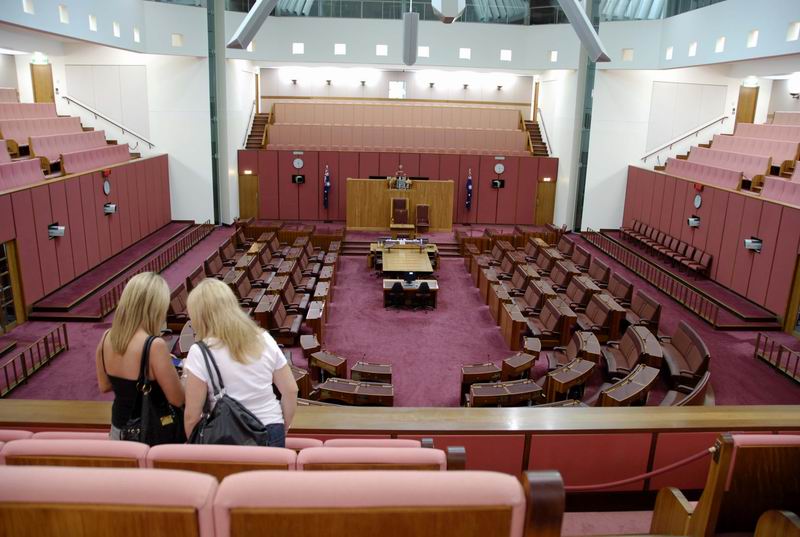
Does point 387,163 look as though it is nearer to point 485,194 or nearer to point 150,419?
point 485,194

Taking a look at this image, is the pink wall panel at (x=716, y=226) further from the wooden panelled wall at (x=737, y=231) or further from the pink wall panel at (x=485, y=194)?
the pink wall panel at (x=485, y=194)

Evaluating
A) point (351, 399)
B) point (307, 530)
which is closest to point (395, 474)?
point (307, 530)

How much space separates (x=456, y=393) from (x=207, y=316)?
7060 millimetres

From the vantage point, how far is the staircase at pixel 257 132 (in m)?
21.8

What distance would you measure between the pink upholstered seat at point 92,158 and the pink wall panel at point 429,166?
959cm

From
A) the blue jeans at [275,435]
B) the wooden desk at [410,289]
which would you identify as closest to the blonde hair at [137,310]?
the blue jeans at [275,435]

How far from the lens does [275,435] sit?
2.97 meters

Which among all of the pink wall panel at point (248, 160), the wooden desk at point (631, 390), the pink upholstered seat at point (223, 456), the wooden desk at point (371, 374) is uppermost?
the pink upholstered seat at point (223, 456)

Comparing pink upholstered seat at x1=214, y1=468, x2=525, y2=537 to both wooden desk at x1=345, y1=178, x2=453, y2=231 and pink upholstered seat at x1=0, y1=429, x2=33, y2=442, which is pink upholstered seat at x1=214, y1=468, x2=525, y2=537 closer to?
pink upholstered seat at x1=0, y1=429, x2=33, y2=442

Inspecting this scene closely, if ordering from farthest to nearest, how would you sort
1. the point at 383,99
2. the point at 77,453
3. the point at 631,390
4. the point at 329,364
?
the point at 383,99 < the point at 329,364 < the point at 631,390 < the point at 77,453

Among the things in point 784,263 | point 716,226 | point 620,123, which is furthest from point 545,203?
point 784,263

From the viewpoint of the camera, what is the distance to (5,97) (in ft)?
54.5

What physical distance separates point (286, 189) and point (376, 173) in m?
3.25

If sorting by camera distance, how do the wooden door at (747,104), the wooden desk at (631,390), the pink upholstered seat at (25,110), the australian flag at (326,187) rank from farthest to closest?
the australian flag at (326,187) → the wooden door at (747,104) → the pink upholstered seat at (25,110) → the wooden desk at (631,390)
